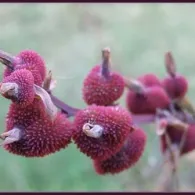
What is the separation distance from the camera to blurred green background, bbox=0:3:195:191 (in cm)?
A: 159

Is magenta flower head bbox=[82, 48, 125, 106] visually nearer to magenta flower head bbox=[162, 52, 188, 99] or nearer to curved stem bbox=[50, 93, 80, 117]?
curved stem bbox=[50, 93, 80, 117]

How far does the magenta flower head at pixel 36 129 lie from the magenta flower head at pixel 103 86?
0.13 meters

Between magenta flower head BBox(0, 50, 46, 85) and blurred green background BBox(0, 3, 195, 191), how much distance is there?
63cm

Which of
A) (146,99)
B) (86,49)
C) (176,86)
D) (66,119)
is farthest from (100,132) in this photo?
(86,49)

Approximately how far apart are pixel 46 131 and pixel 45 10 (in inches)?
40.6

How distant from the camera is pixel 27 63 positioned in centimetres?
84

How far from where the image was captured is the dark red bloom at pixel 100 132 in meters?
0.87

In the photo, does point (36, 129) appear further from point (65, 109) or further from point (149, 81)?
point (149, 81)

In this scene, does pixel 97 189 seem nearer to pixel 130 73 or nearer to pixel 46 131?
pixel 130 73

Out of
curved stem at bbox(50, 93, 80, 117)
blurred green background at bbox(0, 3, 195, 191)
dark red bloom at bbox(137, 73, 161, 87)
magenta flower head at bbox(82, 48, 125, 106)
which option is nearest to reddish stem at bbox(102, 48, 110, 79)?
magenta flower head at bbox(82, 48, 125, 106)

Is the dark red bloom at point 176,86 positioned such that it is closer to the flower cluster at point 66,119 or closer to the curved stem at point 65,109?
the flower cluster at point 66,119

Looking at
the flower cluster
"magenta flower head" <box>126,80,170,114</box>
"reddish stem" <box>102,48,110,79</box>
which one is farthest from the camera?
"magenta flower head" <box>126,80,170,114</box>

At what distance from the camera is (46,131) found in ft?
2.79

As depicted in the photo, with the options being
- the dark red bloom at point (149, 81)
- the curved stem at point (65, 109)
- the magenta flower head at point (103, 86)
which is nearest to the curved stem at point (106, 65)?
the magenta flower head at point (103, 86)
